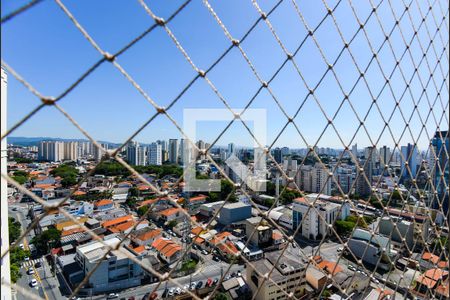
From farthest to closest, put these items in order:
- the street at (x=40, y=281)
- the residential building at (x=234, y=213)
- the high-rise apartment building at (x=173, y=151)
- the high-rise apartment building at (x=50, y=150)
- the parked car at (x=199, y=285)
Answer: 1. the high-rise apartment building at (x=50, y=150)
2. the high-rise apartment building at (x=173, y=151)
3. the residential building at (x=234, y=213)
4. the parked car at (x=199, y=285)
5. the street at (x=40, y=281)

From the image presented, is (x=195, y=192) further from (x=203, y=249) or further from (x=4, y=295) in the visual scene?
(x=4, y=295)

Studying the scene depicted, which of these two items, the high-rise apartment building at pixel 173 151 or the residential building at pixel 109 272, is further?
the high-rise apartment building at pixel 173 151

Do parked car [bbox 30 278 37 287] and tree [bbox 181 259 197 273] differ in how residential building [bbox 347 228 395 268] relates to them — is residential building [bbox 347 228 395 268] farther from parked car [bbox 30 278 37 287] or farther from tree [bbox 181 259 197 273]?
parked car [bbox 30 278 37 287]

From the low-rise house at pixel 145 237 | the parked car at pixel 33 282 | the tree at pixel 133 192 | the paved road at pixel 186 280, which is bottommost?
the paved road at pixel 186 280

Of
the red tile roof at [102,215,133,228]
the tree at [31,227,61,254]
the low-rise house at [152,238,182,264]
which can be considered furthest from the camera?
the red tile roof at [102,215,133,228]

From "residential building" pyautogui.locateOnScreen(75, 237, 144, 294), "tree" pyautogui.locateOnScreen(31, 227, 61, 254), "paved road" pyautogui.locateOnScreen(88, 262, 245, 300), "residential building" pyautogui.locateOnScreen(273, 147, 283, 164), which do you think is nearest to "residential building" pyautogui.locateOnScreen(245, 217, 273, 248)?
"paved road" pyautogui.locateOnScreen(88, 262, 245, 300)

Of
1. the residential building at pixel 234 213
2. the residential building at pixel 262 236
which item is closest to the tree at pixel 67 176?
the residential building at pixel 234 213

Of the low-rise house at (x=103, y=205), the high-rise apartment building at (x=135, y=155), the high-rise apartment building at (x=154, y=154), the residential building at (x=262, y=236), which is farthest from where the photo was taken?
the high-rise apartment building at (x=154, y=154)

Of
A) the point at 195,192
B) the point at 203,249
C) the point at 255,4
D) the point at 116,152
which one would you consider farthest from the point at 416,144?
the point at 195,192

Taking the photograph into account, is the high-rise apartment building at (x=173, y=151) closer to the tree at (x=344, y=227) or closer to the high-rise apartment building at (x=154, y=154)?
the high-rise apartment building at (x=154, y=154)
